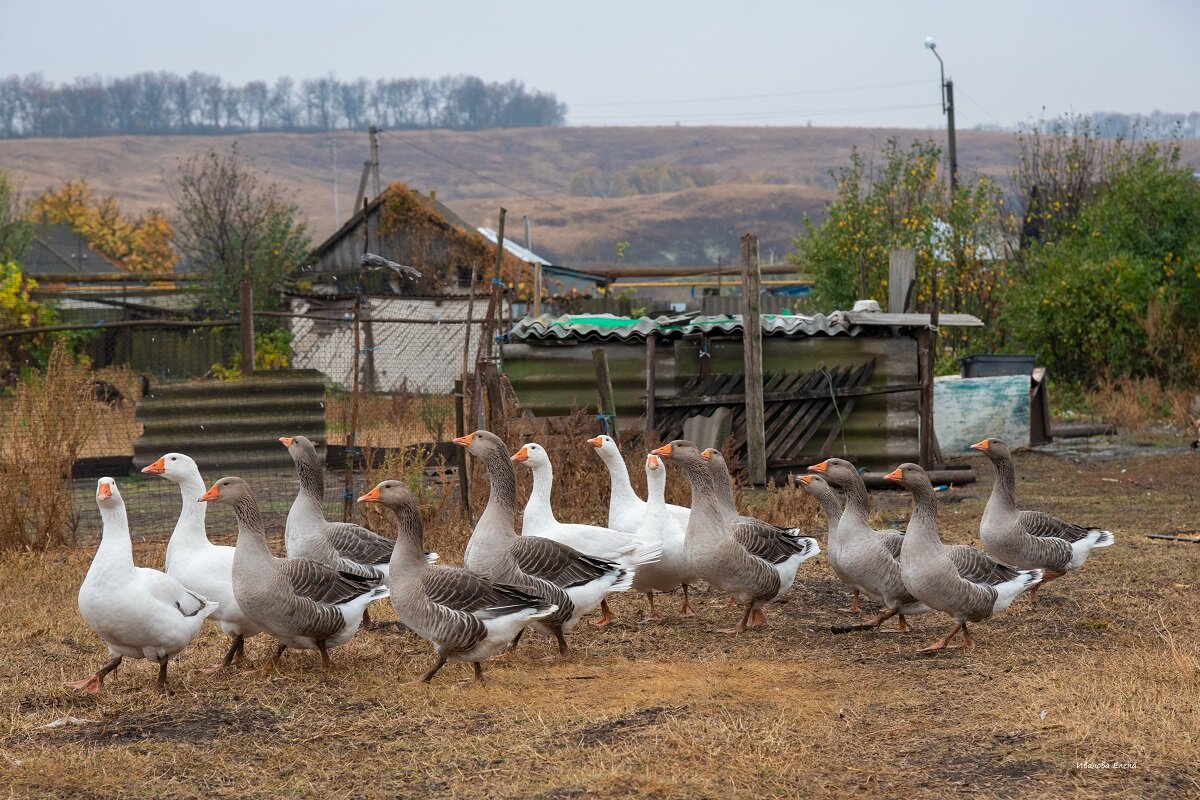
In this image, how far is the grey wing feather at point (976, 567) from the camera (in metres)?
8.05

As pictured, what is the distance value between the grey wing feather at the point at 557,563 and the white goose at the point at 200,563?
1.72 m

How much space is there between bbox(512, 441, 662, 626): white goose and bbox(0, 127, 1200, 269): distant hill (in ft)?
333

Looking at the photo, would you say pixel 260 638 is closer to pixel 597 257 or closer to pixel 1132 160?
pixel 1132 160

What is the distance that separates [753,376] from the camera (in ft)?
52.2

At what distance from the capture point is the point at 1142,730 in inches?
232

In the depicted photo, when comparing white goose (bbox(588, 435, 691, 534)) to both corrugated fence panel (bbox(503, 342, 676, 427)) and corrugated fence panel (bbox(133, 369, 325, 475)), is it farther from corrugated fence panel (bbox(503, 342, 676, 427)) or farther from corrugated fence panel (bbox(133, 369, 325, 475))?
corrugated fence panel (bbox(503, 342, 676, 427))

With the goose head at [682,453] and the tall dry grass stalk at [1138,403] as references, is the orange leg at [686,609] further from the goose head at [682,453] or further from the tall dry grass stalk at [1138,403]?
the tall dry grass stalk at [1138,403]

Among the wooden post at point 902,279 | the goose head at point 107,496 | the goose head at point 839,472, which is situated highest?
the wooden post at point 902,279

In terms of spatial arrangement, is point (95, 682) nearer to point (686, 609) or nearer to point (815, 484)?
point (686, 609)

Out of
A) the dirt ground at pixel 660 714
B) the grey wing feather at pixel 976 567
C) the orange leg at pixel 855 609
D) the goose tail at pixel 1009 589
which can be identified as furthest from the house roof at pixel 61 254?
the goose tail at pixel 1009 589

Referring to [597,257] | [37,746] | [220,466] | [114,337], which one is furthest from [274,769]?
[597,257]

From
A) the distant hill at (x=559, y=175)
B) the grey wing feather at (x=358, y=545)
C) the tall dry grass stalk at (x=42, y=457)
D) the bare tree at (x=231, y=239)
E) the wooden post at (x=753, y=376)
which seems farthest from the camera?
the distant hill at (x=559, y=175)

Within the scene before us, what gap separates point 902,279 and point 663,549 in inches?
438

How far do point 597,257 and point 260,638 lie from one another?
109m
